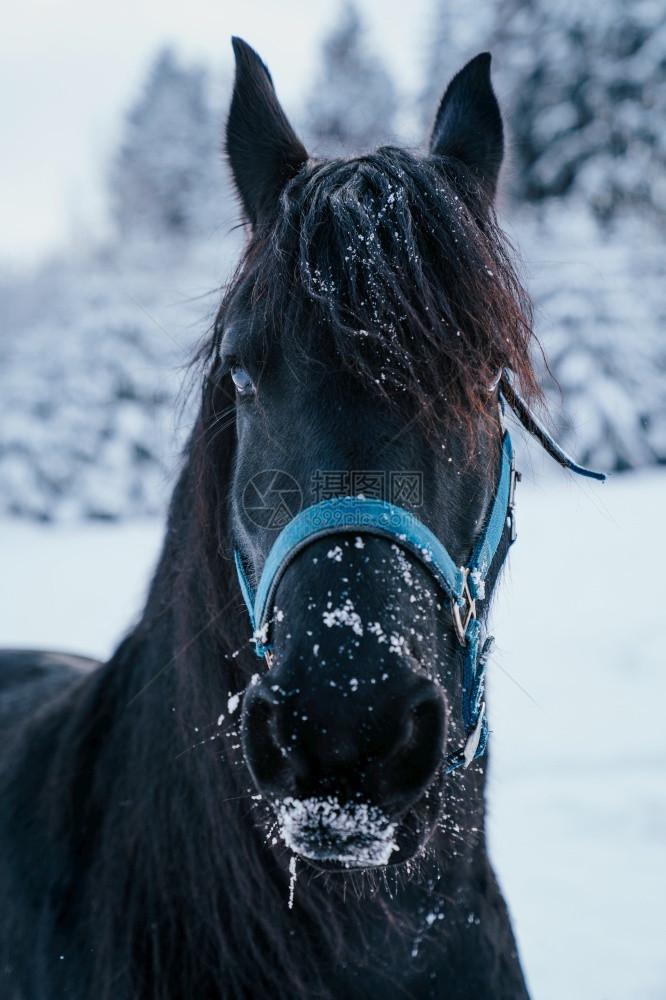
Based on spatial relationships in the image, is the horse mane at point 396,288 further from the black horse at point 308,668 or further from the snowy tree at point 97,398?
the snowy tree at point 97,398

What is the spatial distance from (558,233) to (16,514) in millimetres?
10694

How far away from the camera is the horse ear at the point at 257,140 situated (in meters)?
1.74

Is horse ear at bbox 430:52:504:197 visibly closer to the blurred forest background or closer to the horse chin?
the horse chin

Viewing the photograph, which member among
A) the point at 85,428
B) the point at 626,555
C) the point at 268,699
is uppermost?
the point at 85,428

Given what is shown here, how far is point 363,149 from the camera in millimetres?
1936

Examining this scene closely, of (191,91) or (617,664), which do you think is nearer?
(617,664)

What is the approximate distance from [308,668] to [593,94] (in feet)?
54.9

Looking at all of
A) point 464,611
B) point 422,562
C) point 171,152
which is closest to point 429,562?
point 422,562

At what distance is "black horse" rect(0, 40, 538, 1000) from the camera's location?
1.11 meters

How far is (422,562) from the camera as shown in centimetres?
129

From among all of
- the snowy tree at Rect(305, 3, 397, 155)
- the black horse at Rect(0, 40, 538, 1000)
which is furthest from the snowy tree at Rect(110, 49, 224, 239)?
the black horse at Rect(0, 40, 538, 1000)

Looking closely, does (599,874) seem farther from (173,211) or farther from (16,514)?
(173,211)

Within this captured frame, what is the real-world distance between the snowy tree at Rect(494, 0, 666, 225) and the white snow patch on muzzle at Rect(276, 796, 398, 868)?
15.7 meters

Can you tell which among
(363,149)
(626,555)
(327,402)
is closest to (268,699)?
(327,402)
